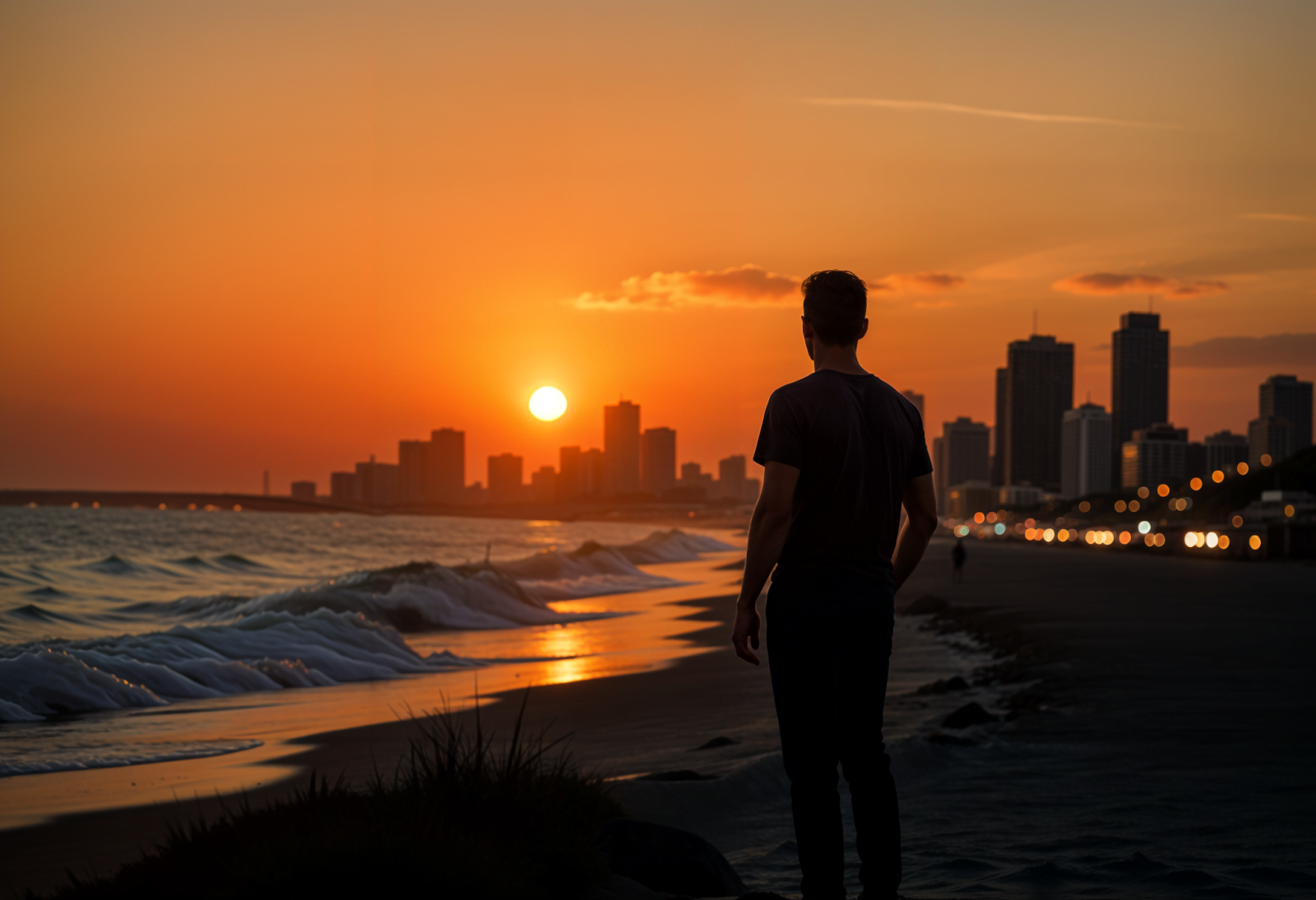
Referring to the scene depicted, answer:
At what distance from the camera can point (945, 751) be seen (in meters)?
8.37

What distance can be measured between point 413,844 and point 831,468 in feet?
6.47

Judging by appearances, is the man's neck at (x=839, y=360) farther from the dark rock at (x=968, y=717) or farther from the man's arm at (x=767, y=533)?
the dark rock at (x=968, y=717)

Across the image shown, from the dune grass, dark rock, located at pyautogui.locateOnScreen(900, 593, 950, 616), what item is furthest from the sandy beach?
dark rock, located at pyautogui.locateOnScreen(900, 593, 950, 616)

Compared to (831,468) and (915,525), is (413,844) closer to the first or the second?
(831,468)

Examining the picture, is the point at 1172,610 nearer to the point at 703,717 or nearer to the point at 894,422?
the point at 703,717

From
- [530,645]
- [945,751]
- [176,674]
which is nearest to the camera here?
[945,751]

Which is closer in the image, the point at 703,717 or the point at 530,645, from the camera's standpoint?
the point at 703,717

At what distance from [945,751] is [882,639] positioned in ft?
15.8

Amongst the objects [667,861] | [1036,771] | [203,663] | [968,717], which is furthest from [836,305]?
[203,663]

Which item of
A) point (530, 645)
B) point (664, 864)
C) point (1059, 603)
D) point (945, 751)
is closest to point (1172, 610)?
point (1059, 603)

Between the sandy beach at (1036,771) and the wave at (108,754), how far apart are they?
94 cm

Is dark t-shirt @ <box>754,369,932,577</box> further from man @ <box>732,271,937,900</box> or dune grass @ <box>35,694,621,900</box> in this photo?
dune grass @ <box>35,694,621,900</box>

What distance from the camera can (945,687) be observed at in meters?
13.1

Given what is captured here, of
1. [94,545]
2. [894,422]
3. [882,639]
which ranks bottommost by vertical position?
[94,545]
